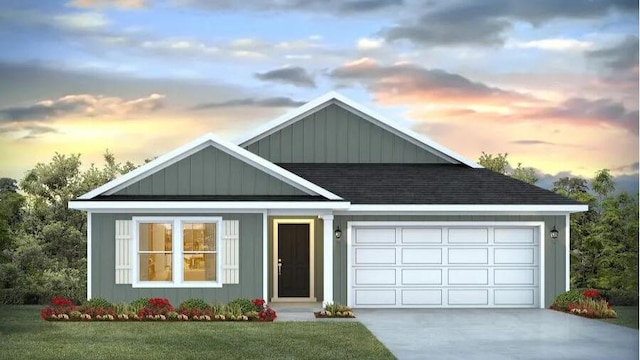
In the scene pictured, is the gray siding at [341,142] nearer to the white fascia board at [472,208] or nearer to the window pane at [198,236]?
the white fascia board at [472,208]

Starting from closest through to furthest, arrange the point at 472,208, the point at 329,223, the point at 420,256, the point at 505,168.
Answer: the point at 329,223 → the point at 472,208 → the point at 420,256 → the point at 505,168

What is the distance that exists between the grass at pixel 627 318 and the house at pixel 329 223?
1.62 meters

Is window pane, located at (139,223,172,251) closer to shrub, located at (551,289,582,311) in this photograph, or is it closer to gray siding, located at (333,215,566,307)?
gray siding, located at (333,215,566,307)

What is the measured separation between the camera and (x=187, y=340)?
16109mm

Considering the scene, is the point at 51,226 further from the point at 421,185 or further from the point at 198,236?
the point at 421,185

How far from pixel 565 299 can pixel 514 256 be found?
1.53 metres

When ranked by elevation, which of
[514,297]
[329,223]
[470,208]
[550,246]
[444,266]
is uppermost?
[470,208]

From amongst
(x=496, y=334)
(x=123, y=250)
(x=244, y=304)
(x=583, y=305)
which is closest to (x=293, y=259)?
(x=244, y=304)

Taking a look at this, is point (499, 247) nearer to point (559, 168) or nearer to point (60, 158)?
point (559, 168)

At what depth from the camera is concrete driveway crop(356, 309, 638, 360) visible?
1477 centimetres

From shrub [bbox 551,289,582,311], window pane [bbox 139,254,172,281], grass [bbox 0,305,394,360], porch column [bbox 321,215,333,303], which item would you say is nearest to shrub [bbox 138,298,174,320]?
grass [bbox 0,305,394,360]

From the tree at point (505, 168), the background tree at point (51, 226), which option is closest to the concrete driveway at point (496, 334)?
the background tree at point (51, 226)

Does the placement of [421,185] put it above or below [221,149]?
below

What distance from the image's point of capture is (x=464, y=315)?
20.4m
